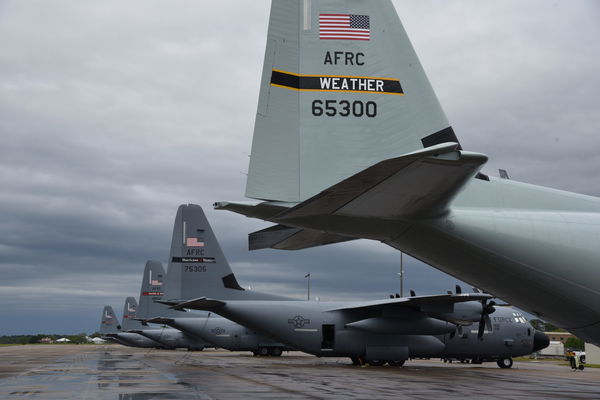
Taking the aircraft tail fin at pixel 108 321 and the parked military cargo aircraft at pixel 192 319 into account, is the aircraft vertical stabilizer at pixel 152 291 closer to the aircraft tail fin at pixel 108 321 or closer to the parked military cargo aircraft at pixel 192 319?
the parked military cargo aircraft at pixel 192 319

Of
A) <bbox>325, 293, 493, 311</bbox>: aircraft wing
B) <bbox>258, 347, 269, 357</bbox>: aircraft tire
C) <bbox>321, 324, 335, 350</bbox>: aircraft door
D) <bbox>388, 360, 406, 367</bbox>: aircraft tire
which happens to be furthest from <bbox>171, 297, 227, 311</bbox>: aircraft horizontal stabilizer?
<bbox>258, 347, 269, 357</bbox>: aircraft tire

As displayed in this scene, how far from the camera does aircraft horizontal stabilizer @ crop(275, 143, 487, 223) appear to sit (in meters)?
6.15

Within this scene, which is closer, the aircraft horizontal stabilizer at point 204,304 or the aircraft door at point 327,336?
the aircraft horizontal stabilizer at point 204,304

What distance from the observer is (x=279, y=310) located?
89.1 ft

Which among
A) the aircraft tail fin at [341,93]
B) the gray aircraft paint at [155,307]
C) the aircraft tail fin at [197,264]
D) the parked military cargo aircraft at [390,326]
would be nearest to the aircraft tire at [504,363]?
the parked military cargo aircraft at [390,326]

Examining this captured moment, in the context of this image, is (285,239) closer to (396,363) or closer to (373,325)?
(373,325)

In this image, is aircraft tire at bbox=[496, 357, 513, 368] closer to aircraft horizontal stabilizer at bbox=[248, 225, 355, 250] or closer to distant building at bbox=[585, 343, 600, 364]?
distant building at bbox=[585, 343, 600, 364]

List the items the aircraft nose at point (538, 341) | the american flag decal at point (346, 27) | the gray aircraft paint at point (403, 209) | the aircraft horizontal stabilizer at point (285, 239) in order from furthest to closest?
the aircraft nose at point (538, 341)
the aircraft horizontal stabilizer at point (285, 239)
the american flag decal at point (346, 27)
the gray aircraft paint at point (403, 209)

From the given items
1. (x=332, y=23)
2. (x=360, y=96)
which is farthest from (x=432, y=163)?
(x=332, y=23)

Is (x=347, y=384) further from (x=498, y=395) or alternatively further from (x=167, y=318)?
(x=167, y=318)

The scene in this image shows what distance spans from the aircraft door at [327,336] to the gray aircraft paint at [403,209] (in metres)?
19.1

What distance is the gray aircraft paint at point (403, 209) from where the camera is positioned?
8062 millimetres

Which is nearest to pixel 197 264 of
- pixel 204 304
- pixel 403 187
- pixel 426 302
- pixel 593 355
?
pixel 204 304

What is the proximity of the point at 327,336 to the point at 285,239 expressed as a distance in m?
18.4
